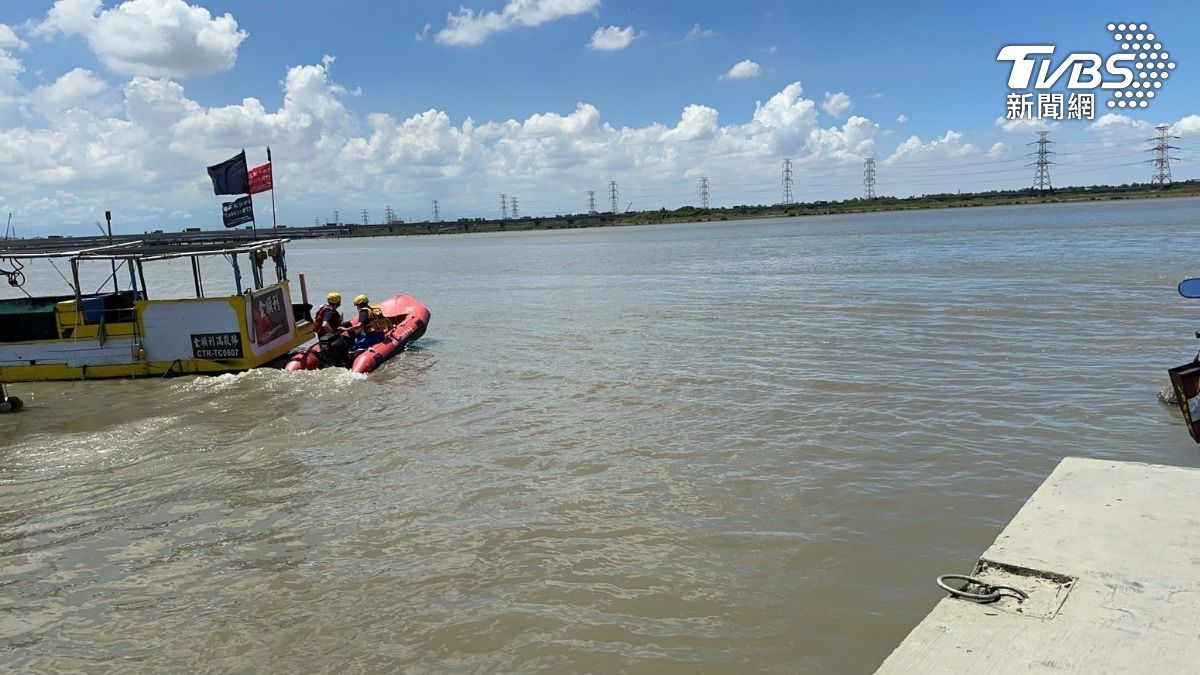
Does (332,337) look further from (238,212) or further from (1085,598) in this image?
(1085,598)

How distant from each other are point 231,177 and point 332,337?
440 centimetres

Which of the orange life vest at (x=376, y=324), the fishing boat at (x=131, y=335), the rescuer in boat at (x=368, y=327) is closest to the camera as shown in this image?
the fishing boat at (x=131, y=335)

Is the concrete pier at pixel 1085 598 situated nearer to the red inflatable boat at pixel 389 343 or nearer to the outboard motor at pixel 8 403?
the red inflatable boat at pixel 389 343

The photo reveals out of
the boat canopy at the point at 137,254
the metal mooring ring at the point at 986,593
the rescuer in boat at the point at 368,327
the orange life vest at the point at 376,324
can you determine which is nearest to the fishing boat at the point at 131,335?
the boat canopy at the point at 137,254

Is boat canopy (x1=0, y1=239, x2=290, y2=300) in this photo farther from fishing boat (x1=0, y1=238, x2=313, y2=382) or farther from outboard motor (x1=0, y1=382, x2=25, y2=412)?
outboard motor (x1=0, y1=382, x2=25, y2=412)

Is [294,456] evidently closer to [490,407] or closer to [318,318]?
[490,407]

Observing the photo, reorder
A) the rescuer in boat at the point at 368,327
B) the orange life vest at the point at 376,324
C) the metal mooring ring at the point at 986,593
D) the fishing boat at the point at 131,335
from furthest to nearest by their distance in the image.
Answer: the orange life vest at the point at 376,324
the rescuer in boat at the point at 368,327
the fishing boat at the point at 131,335
the metal mooring ring at the point at 986,593

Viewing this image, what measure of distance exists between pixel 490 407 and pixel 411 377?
126 inches

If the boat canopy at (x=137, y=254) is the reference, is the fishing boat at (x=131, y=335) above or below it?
below

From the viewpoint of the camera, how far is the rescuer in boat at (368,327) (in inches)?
580

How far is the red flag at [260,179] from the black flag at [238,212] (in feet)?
1.63

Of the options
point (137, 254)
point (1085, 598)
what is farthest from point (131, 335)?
point (1085, 598)

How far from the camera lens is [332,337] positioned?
45.5ft

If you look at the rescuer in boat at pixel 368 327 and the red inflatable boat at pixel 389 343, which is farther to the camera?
the rescuer in boat at pixel 368 327
